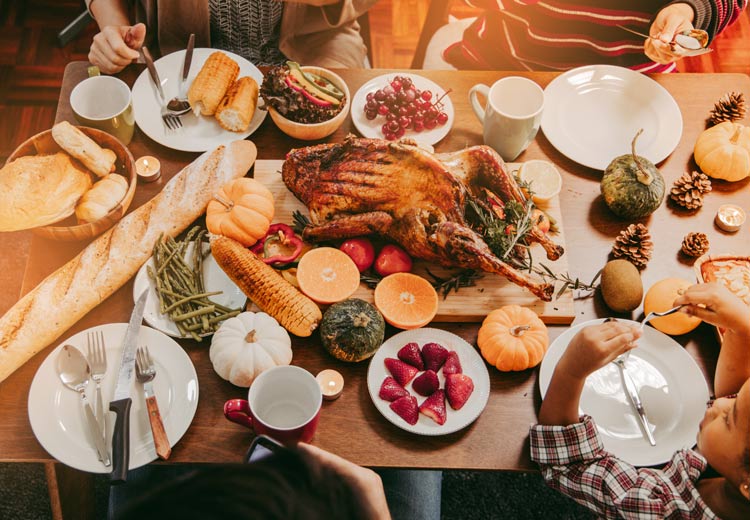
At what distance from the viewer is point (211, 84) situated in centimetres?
189

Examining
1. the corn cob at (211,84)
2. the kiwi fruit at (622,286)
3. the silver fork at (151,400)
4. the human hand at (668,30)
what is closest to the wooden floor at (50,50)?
the corn cob at (211,84)

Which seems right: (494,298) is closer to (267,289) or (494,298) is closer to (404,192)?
(404,192)

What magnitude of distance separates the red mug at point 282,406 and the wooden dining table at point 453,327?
0.08 metres

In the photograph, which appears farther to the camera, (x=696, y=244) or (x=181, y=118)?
(x=181, y=118)

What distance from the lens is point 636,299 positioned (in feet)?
5.26

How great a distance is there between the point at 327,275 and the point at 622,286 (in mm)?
750

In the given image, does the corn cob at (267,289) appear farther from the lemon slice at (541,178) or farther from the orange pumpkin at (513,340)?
the lemon slice at (541,178)

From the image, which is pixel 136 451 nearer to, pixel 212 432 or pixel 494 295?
pixel 212 432

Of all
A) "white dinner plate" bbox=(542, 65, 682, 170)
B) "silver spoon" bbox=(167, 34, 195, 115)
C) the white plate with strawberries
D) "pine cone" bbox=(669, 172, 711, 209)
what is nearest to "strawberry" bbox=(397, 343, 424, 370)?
the white plate with strawberries

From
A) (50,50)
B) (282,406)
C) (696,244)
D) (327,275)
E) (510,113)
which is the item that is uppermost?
(510,113)

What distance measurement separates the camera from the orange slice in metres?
1.62

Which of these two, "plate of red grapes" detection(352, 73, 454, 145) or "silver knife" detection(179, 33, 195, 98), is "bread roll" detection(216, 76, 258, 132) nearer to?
"silver knife" detection(179, 33, 195, 98)

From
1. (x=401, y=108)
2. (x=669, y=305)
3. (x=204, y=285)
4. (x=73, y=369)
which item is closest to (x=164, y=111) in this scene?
(x=204, y=285)

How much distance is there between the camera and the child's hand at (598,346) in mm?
1343
